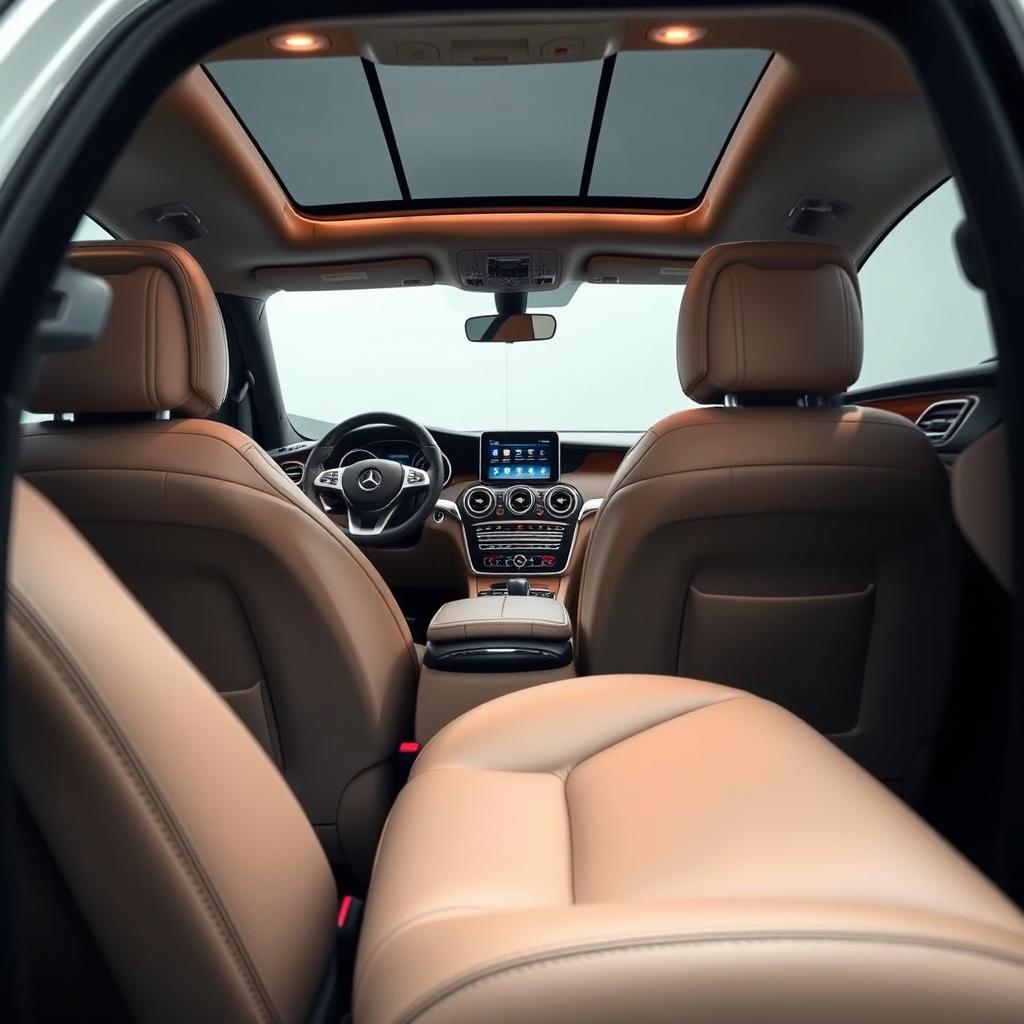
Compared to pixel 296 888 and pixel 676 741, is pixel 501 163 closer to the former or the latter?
pixel 676 741

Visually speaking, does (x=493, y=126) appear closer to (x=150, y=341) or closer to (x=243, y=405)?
(x=243, y=405)

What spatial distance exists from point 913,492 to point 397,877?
3.86 feet

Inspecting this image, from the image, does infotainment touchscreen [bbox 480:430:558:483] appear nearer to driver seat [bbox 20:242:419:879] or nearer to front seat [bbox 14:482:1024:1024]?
driver seat [bbox 20:242:419:879]

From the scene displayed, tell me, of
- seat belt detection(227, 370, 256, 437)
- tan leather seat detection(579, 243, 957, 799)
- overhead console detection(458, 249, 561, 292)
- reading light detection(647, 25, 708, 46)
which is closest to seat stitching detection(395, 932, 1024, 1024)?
tan leather seat detection(579, 243, 957, 799)

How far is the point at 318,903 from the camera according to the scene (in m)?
0.89

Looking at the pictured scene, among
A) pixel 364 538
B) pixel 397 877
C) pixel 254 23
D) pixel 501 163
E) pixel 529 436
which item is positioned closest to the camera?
pixel 254 23

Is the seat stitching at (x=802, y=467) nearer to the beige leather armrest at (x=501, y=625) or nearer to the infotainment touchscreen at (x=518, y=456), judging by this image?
the beige leather armrest at (x=501, y=625)

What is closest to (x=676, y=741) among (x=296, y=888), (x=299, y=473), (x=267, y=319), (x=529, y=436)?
(x=296, y=888)

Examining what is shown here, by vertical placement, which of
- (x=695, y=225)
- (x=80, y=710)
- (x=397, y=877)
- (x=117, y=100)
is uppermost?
(x=695, y=225)

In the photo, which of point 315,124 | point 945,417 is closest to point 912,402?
point 945,417

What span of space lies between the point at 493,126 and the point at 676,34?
1095 mm

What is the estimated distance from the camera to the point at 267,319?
411 cm

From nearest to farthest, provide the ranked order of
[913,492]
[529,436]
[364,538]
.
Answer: [913,492] → [364,538] → [529,436]

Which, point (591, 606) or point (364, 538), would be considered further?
point (364, 538)
